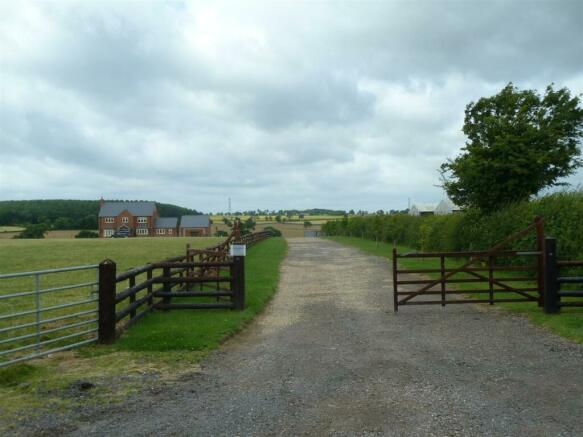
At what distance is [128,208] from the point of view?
445 feet

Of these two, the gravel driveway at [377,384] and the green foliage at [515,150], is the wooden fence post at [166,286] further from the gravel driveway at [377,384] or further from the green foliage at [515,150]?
the green foliage at [515,150]

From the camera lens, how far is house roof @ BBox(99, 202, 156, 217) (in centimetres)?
13425

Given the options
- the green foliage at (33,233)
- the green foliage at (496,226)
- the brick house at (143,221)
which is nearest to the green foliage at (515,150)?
the green foliage at (496,226)

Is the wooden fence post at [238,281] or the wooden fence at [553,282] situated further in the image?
the wooden fence post at [238,281]

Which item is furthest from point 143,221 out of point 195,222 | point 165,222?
point 195,222

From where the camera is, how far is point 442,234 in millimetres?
28438

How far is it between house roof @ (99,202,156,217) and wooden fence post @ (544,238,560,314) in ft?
433

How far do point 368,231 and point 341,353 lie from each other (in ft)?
160

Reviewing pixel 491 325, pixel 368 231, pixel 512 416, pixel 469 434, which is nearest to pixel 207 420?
pixel 469 434

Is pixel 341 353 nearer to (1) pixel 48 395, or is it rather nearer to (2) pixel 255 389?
(2) pixel 255 389

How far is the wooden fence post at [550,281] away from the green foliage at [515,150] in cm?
1308

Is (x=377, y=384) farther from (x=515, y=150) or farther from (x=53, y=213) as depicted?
(x=53, y=213)

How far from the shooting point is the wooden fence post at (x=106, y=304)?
8.23 metres

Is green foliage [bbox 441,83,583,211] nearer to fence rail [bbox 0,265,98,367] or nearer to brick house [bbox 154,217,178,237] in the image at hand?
fence rail [bbox 0,265,98,367]
